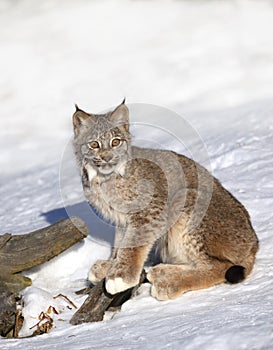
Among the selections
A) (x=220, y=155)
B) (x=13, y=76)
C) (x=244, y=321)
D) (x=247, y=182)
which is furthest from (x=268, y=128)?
(x=13, y=76)

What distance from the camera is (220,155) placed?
7.49 m

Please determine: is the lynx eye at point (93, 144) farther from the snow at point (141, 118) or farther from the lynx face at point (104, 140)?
the snow at point (141, 118)

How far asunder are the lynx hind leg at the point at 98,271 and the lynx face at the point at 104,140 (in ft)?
2.22

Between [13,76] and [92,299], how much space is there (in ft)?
26.5

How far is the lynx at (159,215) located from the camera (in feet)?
15.0

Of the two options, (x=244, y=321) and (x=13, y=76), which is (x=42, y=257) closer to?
(x=244, y=321)

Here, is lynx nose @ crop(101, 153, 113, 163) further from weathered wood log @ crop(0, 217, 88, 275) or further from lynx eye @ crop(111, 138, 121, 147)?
weathered wood log @ crop(0, 217, 88, 275)

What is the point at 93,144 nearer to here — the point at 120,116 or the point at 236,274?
the point at 120,116

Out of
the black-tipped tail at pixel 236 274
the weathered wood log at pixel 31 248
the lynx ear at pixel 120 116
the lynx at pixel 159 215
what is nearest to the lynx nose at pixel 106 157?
the lynx at pixel 159 215

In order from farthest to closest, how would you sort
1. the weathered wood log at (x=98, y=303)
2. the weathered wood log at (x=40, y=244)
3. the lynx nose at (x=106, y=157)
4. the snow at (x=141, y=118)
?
1. the weathered wood log at (x=40, y=244)
2. the lynx nose at (x=106, y=157)
3. the weathered wood log at (x=98, y=303)
4. the snow at (x=141, y=118)

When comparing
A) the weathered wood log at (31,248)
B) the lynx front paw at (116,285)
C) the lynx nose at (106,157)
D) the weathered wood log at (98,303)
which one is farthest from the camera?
the weathered wood log at (31,248)

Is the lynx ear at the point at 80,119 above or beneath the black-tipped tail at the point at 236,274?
above

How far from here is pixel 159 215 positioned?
488 centimetres

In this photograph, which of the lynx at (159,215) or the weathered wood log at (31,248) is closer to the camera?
the lynx at (159,215)
